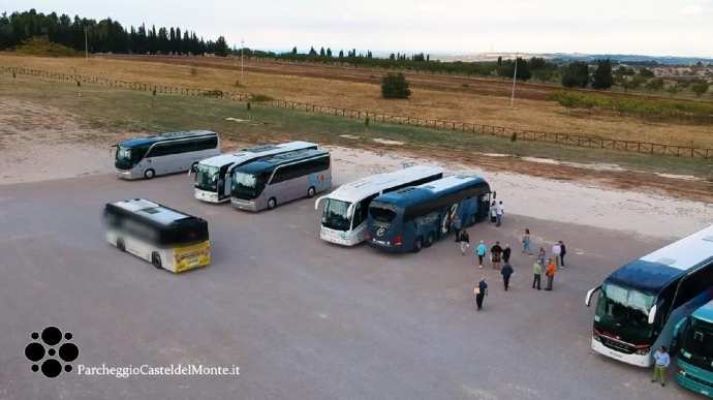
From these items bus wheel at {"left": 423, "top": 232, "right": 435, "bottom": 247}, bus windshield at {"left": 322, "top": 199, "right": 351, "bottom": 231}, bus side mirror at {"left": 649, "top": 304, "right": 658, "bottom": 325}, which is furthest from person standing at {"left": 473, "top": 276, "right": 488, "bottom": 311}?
bus windshield at {"left": 322, "top": 199, "right": 351, "bottom": 231}

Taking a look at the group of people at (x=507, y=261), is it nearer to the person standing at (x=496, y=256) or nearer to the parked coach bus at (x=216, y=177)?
the person standing at (x=496, y=256)

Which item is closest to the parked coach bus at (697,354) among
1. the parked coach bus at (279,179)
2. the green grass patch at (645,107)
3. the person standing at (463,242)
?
the person standing at (463,242)

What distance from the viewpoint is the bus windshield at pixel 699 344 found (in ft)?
50.5

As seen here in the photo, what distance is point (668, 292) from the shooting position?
55.5ft

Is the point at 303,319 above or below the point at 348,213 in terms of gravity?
below

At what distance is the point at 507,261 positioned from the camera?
2448 centimetres

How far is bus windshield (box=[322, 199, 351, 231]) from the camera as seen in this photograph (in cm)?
2664

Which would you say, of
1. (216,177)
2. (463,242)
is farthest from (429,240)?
(216,177)

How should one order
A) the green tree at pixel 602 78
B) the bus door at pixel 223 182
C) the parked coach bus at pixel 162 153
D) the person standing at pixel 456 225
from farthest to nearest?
the green tree at pixel 602 78, the parked coach bus at pixel 162 153, the bus door at pixel 223 182, the person standing at pixel 456 225

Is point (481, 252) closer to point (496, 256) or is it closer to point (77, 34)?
point (496, 256)

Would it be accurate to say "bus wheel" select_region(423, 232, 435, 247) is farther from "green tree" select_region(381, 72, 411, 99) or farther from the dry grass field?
"green tree" select_region(381, 72, 411, 99)

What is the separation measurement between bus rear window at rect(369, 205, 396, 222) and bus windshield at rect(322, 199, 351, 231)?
1.12m

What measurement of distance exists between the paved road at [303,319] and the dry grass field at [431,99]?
44.4 m

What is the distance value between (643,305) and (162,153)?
99.9 feet
